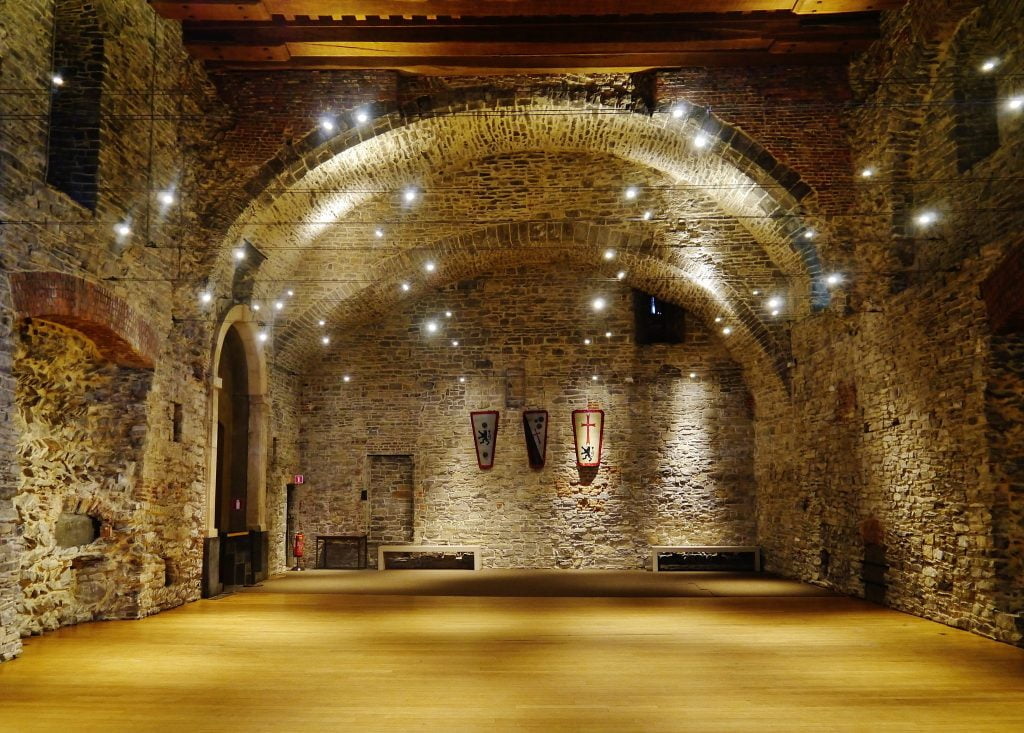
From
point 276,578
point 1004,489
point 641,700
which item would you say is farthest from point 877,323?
point 276,578

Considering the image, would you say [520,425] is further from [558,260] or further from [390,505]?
[558,260]

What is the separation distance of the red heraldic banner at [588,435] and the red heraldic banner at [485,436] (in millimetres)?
1227

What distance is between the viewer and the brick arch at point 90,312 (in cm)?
537

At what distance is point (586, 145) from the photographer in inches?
373

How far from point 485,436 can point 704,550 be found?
363 centimetres

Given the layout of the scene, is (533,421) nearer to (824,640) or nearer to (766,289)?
(766,289)

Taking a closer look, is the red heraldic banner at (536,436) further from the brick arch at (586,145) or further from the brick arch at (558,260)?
the brick arch at (586,145)

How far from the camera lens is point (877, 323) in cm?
754

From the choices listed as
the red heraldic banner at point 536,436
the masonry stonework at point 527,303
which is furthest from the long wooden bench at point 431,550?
the red heraldic banner at point 536,436

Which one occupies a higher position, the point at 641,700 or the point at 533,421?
the point at 533,421

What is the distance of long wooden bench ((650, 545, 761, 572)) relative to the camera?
36.9ft

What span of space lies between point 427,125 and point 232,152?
2.11m

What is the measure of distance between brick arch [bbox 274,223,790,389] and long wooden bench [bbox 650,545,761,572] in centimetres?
249

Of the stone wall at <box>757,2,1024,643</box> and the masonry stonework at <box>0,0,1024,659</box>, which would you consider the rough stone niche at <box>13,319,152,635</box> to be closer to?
the masonry stonework at <box>0,0,1024,659</box>
